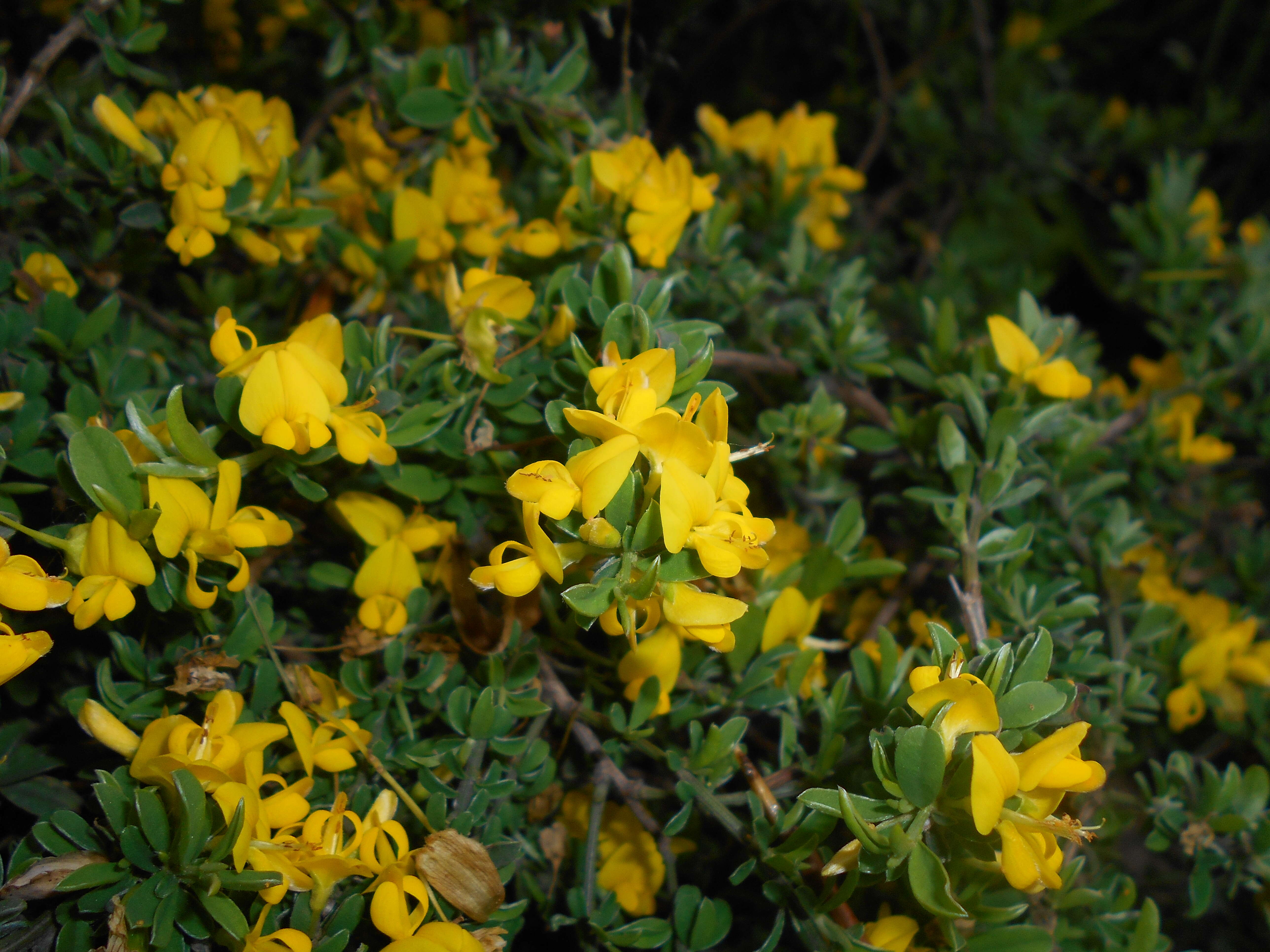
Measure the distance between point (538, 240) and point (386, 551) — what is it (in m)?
0.38

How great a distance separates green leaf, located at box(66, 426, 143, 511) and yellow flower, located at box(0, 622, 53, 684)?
0.10m

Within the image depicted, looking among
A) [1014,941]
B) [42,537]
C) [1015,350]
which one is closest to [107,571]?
[42,537]

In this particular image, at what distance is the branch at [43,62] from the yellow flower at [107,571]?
500 millimetres

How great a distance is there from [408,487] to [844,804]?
44cm

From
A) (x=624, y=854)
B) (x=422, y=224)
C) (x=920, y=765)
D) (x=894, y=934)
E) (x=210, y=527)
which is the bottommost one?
(x=624, y=854)

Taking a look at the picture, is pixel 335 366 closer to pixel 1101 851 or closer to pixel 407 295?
pixel 407 295

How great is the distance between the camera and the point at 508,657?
74 centimetres

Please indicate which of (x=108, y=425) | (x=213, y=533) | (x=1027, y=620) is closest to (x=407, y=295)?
(x=108, y=425)

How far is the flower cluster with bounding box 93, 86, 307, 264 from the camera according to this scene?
2.56 ft

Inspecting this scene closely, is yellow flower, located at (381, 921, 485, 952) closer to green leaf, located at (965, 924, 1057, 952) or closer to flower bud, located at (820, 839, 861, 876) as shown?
flower bud, located at (820, 839, 861, 876)

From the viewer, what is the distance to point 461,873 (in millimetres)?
625

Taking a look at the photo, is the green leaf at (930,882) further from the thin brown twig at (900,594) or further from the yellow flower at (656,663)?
the thin brown twig at (900,594)

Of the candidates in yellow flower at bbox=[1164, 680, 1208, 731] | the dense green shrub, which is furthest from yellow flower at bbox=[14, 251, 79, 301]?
yellow flower at bbox=[1164, 680, 1208, 731]

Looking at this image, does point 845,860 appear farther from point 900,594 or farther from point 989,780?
point 900,594
